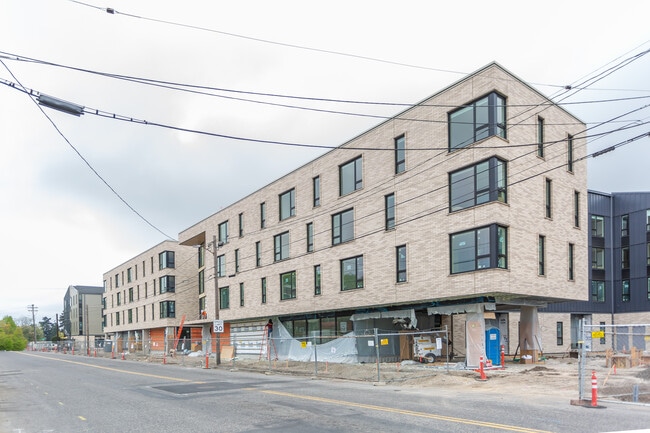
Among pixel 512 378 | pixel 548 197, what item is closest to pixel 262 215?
pixel 548 197

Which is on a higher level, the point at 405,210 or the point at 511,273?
the point at 405,210

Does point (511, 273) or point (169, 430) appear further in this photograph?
point (511, 273)

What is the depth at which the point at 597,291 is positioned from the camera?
47.8 meters

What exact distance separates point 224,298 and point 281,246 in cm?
1075

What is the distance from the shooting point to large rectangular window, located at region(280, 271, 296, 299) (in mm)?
35969

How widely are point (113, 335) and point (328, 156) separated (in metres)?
69.7

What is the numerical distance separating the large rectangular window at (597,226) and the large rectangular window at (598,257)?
1.34 m

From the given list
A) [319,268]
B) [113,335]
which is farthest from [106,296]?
Result: [319,268]

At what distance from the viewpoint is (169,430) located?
35.5 ft

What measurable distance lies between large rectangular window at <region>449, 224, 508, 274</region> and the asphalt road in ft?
21.7

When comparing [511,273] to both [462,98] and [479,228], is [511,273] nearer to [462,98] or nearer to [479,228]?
[479,228]

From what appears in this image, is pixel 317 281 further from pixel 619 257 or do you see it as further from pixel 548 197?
pixel 619 257

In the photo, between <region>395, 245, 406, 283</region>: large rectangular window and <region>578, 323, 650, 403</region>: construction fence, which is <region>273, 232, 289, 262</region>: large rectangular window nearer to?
<region>395, 245, 406, 283</region>: large rectangular window

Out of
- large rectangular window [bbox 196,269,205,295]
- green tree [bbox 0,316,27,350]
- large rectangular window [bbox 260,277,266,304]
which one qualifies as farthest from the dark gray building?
green tree [bbox 0,316,27,350]
